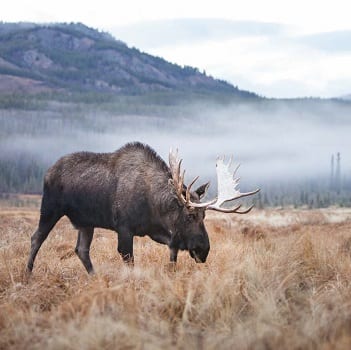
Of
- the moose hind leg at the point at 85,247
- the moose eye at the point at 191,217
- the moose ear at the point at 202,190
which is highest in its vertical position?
the moose ear at the point at 202,190

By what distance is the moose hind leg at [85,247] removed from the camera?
9413 millimetres

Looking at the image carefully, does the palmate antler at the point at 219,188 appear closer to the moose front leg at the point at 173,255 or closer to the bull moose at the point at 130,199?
the bull moose at the point at 130,199

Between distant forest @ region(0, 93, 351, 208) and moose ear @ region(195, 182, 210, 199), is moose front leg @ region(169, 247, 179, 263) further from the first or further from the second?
distant forest @ region(0, 93, 351, 208)

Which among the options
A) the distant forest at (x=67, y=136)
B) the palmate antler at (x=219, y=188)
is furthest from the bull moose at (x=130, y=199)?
the distant forest at (x=67, y=136)

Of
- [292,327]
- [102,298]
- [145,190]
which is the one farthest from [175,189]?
[292,327]

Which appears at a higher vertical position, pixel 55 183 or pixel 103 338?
pixel 55 183

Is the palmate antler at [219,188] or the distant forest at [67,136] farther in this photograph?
the distant forest at [67,136]

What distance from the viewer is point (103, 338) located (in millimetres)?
5305

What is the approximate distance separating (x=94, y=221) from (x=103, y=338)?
13.5 ft

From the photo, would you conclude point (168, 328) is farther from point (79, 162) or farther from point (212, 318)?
point (79, 162)

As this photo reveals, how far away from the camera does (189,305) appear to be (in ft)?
20.1

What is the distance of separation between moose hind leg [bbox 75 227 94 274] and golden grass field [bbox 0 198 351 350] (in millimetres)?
664

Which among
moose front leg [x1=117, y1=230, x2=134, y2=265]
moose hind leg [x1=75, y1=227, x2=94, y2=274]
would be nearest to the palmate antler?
moose front leg [x1=117, y1=230, x2=134, y2=265]

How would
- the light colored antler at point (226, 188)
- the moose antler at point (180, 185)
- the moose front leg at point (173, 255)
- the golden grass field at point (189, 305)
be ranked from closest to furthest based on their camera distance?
the golden grass field at point (189, 305)
the moose antler at point (180, 185)
the moose front leg at point (173, 255)
the light colored antler at point (226, 188)
